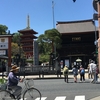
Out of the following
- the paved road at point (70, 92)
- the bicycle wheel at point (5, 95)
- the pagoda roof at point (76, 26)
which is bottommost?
the paved road at point (70, 92)

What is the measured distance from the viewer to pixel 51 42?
189ft

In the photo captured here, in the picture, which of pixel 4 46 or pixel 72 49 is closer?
pixel 4 46

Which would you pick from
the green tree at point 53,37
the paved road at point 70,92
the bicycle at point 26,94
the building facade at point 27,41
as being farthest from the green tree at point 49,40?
the bicycle at point 26,94

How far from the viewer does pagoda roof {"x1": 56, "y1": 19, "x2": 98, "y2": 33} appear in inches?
2502

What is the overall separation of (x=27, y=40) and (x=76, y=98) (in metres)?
84.3

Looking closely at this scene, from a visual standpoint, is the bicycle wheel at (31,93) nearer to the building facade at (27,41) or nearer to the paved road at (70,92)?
the paved road at (70,92)

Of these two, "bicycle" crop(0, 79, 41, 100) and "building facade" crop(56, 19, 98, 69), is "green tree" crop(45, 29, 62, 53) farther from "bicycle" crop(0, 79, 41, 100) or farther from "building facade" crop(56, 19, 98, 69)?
"bicycle" crop(0, 79, 41, 100)

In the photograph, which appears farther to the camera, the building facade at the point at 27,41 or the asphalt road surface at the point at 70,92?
the building facade at the point at 27,41

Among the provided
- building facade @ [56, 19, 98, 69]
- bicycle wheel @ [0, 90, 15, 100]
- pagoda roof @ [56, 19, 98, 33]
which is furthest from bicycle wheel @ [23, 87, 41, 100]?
pagoda roof @ [56, 19, 98, 33]

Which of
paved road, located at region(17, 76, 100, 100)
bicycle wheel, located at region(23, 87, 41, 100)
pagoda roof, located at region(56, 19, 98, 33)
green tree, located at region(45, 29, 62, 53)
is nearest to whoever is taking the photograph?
bicycle wheel, located at region(23, 87, 41, 100)

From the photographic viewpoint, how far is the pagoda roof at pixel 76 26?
209ft

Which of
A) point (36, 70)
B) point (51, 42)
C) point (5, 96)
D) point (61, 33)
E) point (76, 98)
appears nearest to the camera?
point (5, 96)

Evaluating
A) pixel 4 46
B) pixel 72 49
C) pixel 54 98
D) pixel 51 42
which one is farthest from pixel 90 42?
pixel 54 98

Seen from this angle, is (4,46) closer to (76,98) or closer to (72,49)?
(72,49)
